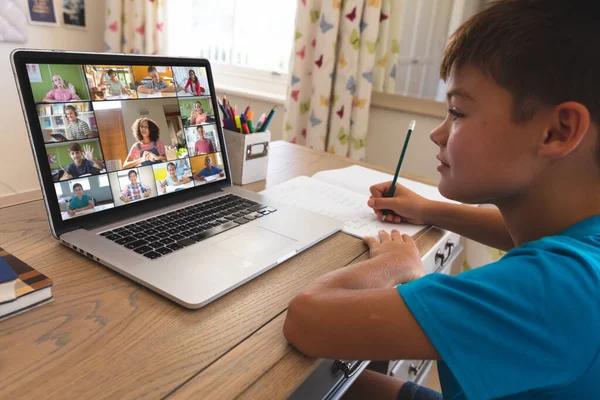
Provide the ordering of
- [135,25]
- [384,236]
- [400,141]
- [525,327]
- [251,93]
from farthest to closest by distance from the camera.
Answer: [135,25]
[251,93]
[400,141]
[384,236]
[525,327]

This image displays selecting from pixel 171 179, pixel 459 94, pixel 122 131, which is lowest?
pixel 171 179

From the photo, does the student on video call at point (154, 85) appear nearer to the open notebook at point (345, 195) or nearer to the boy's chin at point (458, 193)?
the open notebook at point (345, 195)

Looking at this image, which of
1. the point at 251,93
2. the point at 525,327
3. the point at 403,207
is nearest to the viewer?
the point at 525,327

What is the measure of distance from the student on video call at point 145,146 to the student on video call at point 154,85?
0.17 feet

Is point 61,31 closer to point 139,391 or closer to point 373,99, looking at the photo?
point 373,99

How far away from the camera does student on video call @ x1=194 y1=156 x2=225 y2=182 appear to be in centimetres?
89

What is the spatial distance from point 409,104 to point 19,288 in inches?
64.3

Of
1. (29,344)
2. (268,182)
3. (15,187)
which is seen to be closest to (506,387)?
(29,344)

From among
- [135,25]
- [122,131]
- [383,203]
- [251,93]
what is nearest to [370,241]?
[383,203]

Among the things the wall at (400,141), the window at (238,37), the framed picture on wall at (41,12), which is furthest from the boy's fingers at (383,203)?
the framed picture on wall at (41,12)

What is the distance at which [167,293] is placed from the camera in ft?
1.85

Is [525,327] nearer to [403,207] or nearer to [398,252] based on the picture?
[398,252]

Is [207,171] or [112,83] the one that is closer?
[112,83]

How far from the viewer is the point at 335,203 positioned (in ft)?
3.25
